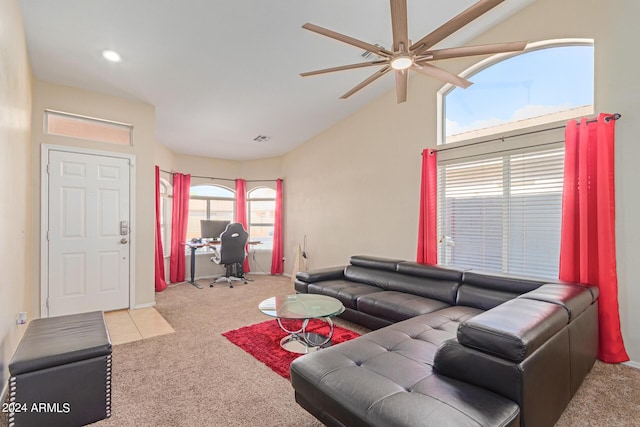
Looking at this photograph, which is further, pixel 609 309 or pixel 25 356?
pixel 609 309

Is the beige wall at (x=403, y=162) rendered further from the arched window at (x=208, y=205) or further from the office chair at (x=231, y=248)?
the arched window at (x=208, y=205)

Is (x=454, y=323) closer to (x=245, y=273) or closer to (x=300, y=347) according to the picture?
(x=300, y=347)

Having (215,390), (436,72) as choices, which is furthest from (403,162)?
(215,390)

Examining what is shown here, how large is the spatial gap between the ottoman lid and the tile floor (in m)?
1.06

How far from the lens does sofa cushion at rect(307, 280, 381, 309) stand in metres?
3.42

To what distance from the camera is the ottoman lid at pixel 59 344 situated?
1.64 m

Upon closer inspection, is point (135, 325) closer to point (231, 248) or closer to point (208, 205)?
point (231, 248)

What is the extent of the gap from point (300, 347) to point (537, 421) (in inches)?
74.8

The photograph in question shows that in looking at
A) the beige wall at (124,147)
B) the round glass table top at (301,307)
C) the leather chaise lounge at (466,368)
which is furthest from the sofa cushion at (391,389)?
the beige wall at (124,147)

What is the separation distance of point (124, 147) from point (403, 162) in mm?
3887

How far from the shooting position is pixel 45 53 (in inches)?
119

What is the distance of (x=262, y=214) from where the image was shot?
7.19 m

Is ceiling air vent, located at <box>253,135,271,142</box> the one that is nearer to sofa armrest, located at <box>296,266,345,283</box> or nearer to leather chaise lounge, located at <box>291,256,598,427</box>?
sofa armrest, located at <box>296,266,345,283</box>

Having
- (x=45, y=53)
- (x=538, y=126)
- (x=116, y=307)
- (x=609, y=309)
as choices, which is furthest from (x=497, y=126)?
(x=116, y=307)
